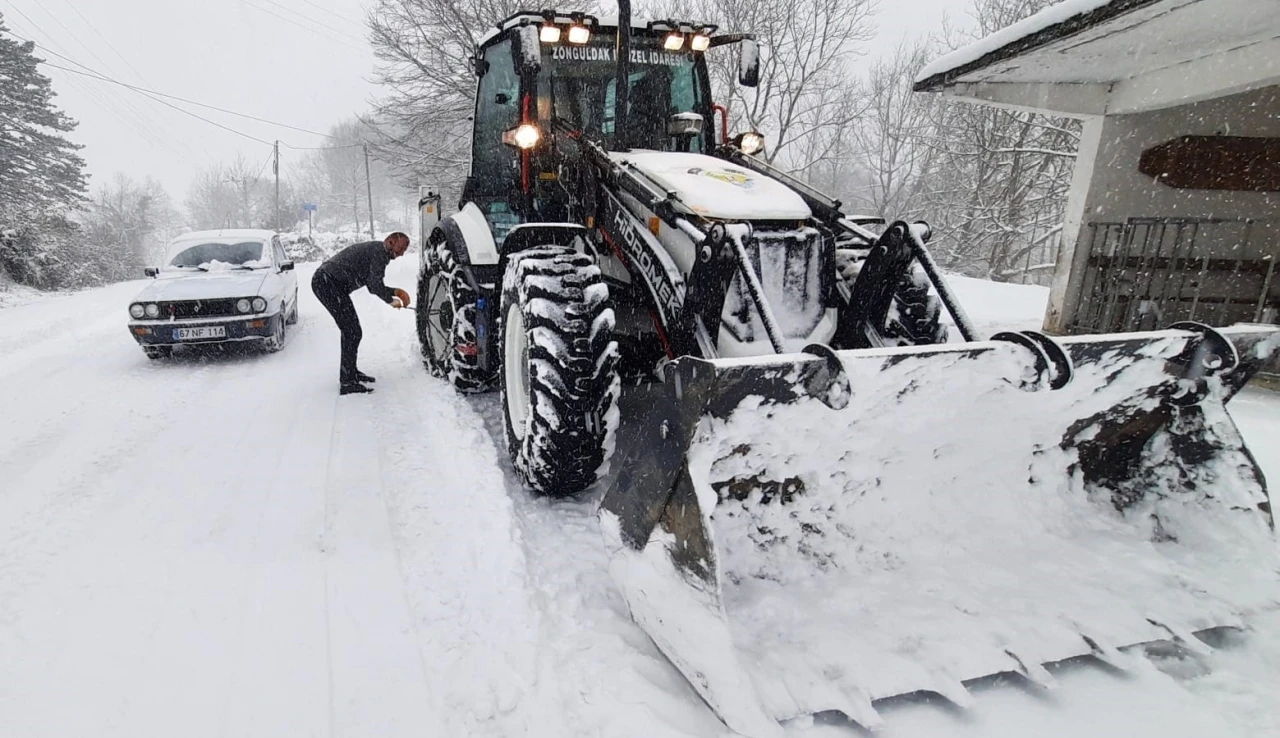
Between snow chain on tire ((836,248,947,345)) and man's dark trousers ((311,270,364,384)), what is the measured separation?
417 centimetres

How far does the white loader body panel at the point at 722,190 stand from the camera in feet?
10.1

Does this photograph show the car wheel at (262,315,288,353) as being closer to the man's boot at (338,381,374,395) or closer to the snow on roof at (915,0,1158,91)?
the man's boot at (338,381,374,395)

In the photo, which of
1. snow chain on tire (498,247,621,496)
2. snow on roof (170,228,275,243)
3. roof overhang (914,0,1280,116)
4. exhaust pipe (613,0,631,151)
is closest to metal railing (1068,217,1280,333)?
roof overhang (914,0,1280,116)

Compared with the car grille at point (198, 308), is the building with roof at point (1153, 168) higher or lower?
higher

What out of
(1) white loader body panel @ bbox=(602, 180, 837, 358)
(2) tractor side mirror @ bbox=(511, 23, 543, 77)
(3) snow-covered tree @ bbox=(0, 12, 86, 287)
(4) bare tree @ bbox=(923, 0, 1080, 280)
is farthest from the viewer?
(4) bare tree @ bbox=(923, 0, 1080, 280)

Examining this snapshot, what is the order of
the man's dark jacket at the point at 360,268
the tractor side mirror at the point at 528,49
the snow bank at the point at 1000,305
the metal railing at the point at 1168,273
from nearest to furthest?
the tractor side mirror at the point at 528,49
the man's dark jacket at the point at 360,268
the metal railing at the point at 1168,273
the snow bank at the point at 1000,305

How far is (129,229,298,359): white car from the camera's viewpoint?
6.62 metres

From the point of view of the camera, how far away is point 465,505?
11.0ft

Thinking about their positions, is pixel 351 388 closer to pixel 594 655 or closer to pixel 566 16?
pixel 566 16

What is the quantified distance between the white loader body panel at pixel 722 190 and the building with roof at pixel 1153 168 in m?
4.77

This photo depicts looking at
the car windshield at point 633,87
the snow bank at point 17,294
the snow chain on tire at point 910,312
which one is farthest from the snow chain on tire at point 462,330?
the snow bank at point 17,294

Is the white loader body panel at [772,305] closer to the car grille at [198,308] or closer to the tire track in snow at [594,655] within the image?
the tire track in snow at [594,655]

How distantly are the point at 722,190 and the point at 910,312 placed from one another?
1.27 meters

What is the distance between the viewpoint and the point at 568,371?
114 inches
